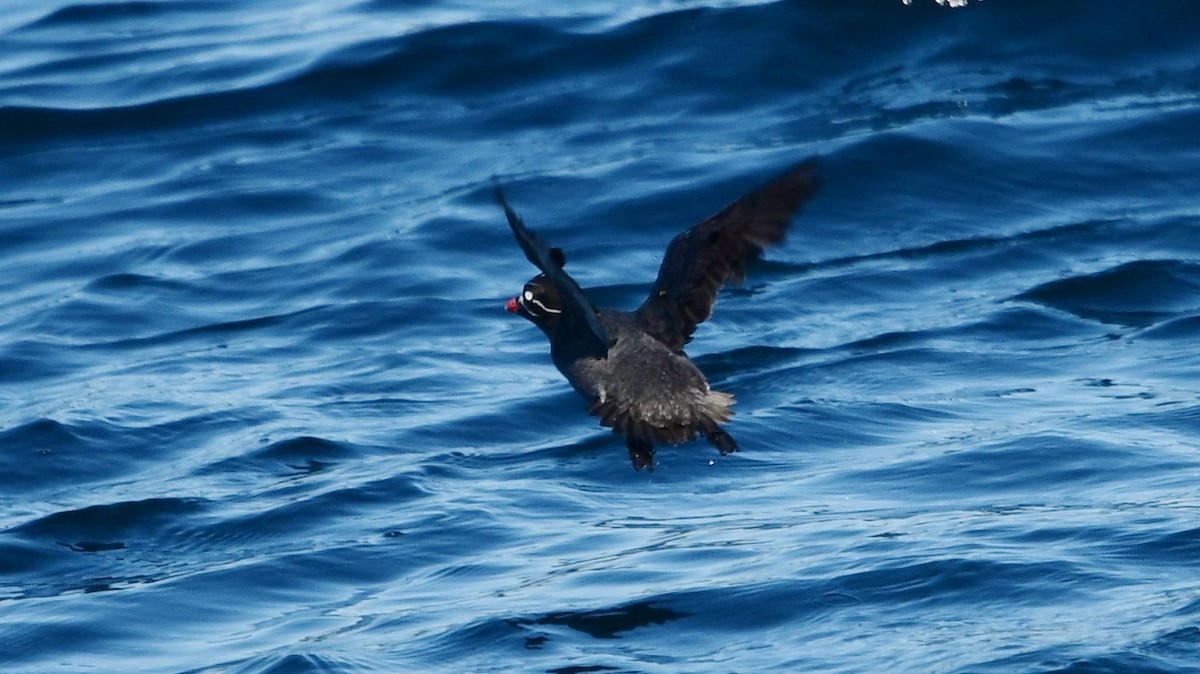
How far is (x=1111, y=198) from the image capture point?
15.3m

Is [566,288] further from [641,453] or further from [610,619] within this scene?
[610,619]

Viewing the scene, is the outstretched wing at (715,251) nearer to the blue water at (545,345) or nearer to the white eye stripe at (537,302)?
the white eye stripe at (537,302)

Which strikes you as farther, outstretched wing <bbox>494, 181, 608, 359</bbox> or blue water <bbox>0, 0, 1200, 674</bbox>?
blue water <bbox>0, 0, 1200, 674</bbox>

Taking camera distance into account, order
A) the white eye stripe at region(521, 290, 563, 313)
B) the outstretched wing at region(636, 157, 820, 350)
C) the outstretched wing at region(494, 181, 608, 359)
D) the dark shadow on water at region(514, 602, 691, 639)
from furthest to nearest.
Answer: the dark shadow on water at region(514, 602, 691, 639) < the white eye stripe at region(521, 290, 563, 313) < the outstretched wing at region(636, 157, 820, 350) < the outstretched wing at region(494, 181, 608, 359)

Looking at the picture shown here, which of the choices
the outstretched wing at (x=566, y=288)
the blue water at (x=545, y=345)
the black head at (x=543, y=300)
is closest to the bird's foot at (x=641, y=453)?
the outstretched wing at (x=566, y=288)

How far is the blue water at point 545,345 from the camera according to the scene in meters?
8.55

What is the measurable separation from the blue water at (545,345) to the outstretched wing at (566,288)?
1.40 meters

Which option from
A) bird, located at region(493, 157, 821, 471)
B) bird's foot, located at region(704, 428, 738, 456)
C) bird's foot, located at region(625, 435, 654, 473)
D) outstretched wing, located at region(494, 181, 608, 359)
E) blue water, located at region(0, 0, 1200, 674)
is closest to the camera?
outstretched wing, located at region(494, 181, 608, 359)

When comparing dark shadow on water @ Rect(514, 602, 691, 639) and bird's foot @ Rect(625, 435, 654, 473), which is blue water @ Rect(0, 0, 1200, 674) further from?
bird's foot @ Rect(625, 435, 654, 473)

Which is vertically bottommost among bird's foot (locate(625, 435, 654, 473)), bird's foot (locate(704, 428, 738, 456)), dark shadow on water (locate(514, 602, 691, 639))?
dark shadow on water (locate(514, 602, 691, 639))

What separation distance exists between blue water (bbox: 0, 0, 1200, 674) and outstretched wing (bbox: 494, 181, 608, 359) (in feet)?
4.58

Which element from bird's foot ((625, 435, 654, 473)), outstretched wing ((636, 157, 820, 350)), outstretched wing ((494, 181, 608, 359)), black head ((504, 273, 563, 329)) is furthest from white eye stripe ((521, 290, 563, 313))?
bird's foot ((625, 435, 654, 473))

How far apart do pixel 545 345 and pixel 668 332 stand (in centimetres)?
527

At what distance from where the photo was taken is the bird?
7.50 metres
